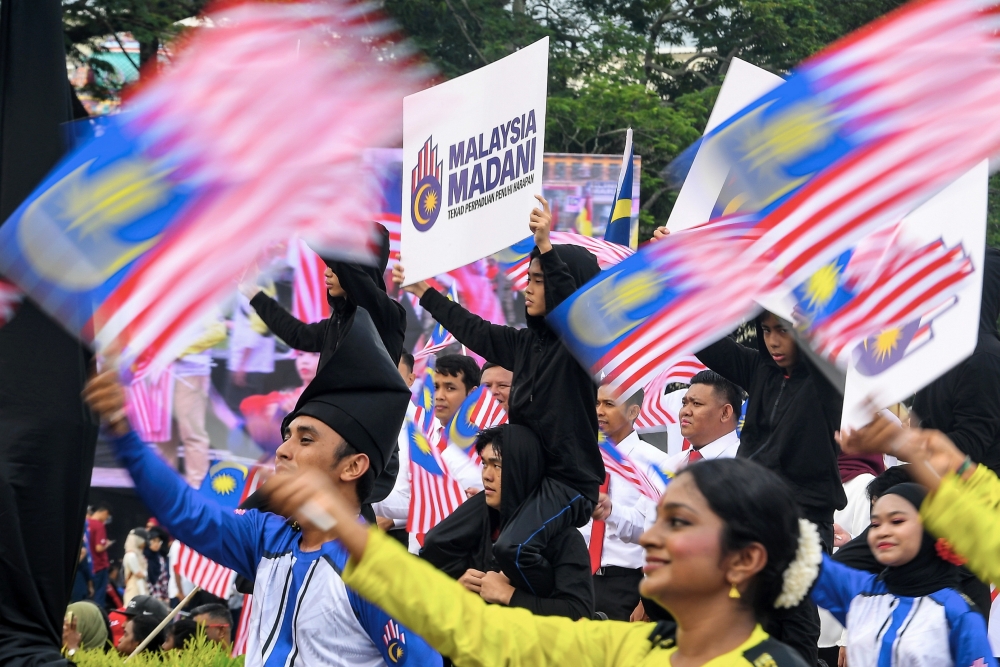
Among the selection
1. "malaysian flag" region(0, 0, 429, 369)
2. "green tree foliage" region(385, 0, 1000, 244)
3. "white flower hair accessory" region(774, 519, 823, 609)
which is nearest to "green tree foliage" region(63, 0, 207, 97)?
"green tree foliage" region(385, 0, 1000, 244)

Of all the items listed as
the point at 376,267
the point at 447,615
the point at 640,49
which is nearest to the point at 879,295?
the point at 447,615

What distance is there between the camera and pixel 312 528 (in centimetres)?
372

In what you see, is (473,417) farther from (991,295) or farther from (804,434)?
(991,295)

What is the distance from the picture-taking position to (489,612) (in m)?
2.82

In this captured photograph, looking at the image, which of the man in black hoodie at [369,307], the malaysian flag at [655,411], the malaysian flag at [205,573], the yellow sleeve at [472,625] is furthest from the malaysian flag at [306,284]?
the yellow sleeve at [472,625]

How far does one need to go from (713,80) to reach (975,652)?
17.7 meters

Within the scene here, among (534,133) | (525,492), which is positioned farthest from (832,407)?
(534,133)

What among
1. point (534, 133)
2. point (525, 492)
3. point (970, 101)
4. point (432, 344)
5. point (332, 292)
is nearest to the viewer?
point (970, 101)

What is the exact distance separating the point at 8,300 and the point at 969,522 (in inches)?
111

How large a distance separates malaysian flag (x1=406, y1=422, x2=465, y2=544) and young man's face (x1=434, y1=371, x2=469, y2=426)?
135cm

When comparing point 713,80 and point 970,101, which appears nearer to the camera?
point 970,101

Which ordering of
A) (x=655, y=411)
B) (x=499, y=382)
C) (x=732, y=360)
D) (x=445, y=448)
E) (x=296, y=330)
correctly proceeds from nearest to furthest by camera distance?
(x=732, y=360) < (x=296, y=330) < (x=445, y=448) < (x=499, y=382) < (x=655, y=411)

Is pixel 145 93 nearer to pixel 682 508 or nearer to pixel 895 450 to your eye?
pixel 682 508

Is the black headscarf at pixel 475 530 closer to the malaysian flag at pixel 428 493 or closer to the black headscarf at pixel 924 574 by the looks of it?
the malaysian flag at pixel 428 493
